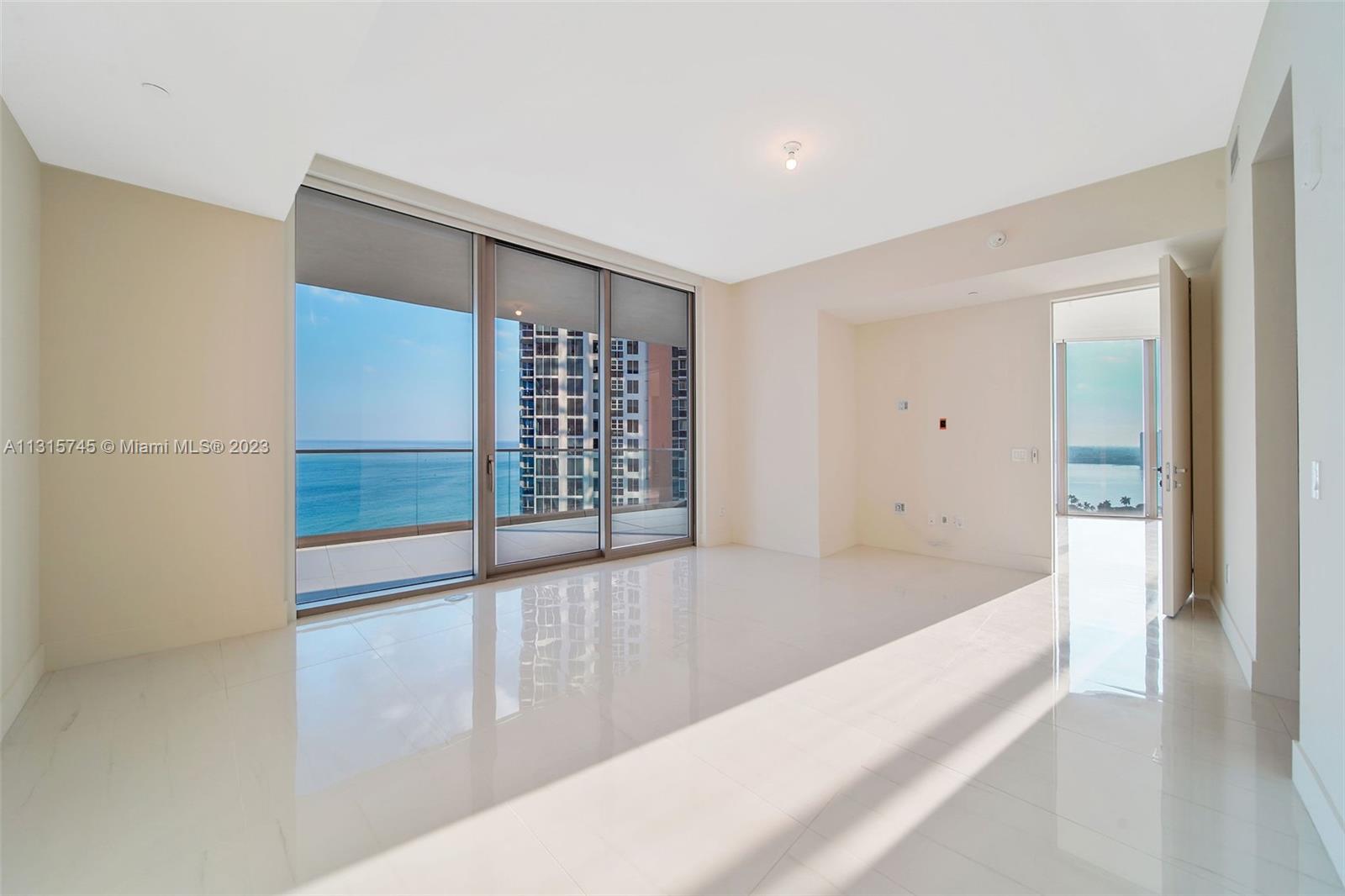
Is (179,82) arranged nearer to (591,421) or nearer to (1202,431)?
(591,421)

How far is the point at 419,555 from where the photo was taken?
4.58 metres

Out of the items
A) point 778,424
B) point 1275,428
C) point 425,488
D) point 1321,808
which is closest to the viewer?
point 1321,808

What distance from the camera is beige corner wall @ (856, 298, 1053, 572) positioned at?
15.8ft

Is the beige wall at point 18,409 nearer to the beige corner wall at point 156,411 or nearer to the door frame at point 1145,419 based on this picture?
the beige corner wall at point 156,411

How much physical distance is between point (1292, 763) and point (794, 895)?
1895 mm

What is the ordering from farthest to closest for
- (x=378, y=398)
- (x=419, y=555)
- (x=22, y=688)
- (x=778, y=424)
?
(x=778, y=424) → (x=419, y=555) → (x=378, y=398) → (x=22, y=688)

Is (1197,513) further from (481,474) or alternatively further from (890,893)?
(481,474)

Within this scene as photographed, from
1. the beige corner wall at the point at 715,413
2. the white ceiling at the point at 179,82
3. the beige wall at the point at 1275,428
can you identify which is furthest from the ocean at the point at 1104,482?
the white ceiling at the point at 179,82

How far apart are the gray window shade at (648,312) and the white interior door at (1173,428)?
391 cm

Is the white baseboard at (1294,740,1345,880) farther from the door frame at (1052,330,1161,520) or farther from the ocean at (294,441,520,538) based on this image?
the door frame at (1052,330,1161,520)

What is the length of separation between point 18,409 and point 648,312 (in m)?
4.33

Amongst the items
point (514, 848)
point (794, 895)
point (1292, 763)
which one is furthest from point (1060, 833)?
point (514, 848)

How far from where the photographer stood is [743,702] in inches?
95.4

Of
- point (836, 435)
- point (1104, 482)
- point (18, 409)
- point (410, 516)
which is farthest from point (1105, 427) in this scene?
point (18, 409)
